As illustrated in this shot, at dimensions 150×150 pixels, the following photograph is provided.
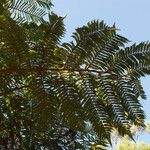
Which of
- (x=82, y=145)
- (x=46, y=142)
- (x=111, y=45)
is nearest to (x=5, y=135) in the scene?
(x=46, y=142)

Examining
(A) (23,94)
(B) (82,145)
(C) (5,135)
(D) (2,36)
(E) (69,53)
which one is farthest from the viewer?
(B) (82,145)

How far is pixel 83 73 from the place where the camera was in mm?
2529

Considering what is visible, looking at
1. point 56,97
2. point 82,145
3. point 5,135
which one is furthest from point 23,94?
point 56,97

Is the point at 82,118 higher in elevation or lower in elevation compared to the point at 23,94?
lower

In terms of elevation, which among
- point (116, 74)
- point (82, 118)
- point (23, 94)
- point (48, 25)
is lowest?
point (82, 118)

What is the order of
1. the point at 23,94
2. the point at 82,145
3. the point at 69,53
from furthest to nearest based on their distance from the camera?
the point at 82,145, the point at 23,94, the point at 69,53

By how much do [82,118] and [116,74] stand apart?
0.35 metres

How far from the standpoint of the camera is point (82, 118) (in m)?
2.42

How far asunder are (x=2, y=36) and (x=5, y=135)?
223 centimetres

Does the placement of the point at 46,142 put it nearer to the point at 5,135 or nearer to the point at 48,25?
the point at 5,135

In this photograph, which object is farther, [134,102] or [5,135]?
[5,135]

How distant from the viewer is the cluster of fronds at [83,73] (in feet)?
7.79

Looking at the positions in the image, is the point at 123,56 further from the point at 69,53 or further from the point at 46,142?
the point at 46,142

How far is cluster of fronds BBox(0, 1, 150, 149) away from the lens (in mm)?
2373
